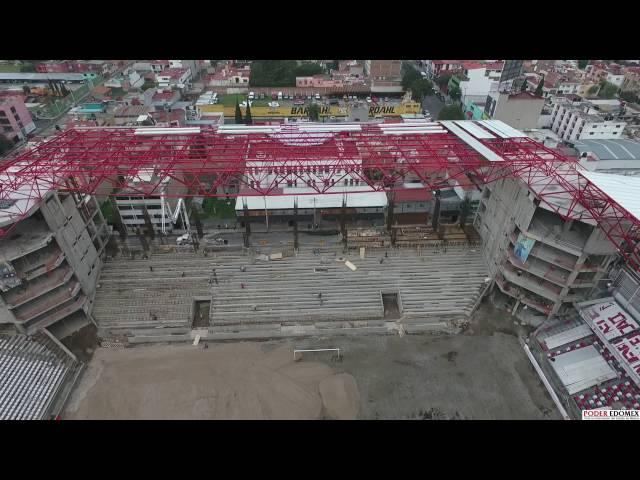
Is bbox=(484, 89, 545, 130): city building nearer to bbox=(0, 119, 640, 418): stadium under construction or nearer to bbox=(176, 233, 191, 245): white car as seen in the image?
bbox=(0, 119, 640, 418): stadium under construction

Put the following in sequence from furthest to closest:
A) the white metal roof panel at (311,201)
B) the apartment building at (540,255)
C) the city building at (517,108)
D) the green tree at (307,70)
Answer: the green tree at (307,70)
the city building at (517,108)
the white metal roof panel at (311,201)
the apartment building at (540,255)

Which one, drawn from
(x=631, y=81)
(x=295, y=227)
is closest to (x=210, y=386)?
(x=295, y=227)

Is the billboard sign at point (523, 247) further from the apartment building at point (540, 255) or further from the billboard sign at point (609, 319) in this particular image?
the billboard sign at point (609, 319)

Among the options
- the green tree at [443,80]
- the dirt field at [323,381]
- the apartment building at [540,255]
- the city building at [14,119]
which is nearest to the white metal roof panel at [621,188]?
the apartment building at [540,255]

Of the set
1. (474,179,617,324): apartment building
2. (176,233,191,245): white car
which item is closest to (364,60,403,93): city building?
(474,179,617,324): apartment building

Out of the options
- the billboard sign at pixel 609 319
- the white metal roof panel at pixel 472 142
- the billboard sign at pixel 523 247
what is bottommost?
the billboard sign at pixel 609 319

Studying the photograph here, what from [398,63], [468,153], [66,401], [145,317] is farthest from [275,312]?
[398,63]

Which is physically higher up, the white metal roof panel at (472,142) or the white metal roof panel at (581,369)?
the white metal roof panel at (472,142)

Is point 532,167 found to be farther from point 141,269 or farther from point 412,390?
point 141,269
